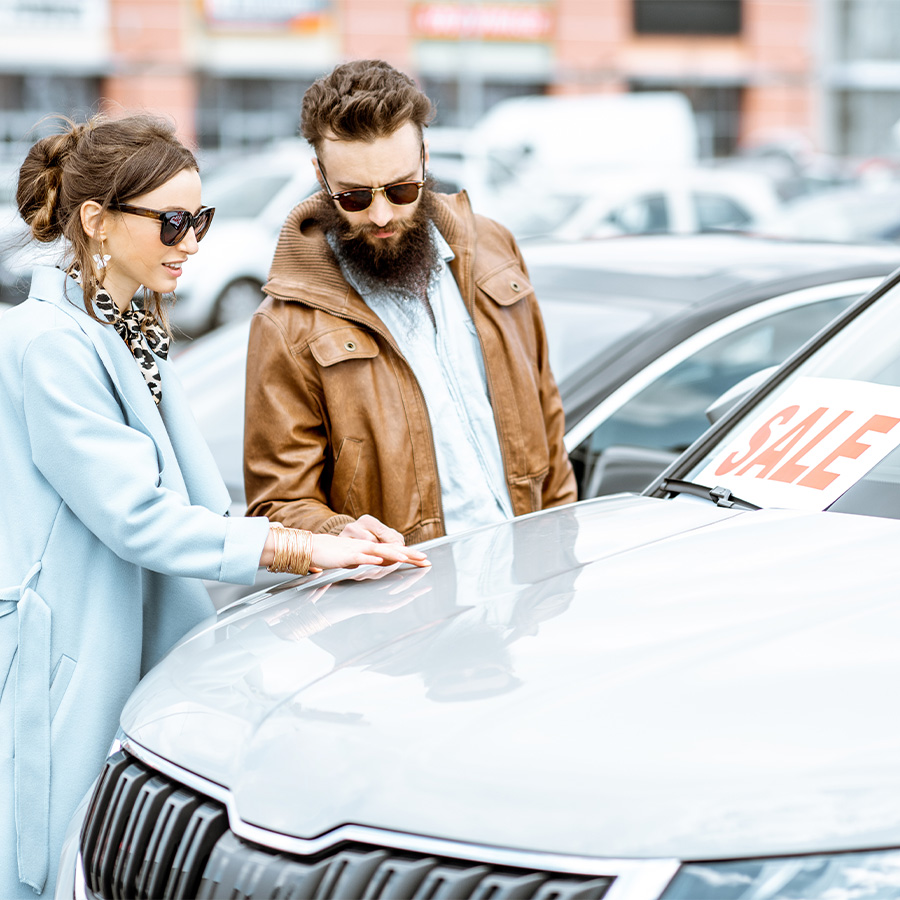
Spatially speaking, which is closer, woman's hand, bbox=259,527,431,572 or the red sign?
woman's hand, bbox=259,527,431,572

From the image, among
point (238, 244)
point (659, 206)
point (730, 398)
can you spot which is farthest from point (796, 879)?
point (659, 206)

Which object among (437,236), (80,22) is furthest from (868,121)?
(437,236)

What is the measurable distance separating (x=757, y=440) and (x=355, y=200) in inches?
37.7

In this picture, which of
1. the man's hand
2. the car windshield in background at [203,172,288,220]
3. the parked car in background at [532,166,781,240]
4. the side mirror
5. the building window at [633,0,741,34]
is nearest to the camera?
the man's hand

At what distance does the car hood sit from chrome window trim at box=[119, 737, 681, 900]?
1 centimetres

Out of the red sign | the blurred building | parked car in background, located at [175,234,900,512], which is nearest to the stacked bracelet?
parked car in background, located at [175,234,900,512]

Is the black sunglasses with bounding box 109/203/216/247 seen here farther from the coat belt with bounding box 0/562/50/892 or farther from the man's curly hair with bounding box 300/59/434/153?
the coat belt with bounding box 0/562/50/892

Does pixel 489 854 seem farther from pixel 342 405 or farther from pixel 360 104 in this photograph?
pixel 360 104

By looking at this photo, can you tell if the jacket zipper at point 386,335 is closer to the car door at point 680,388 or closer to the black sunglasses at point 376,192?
the black sunglasses at point 376,192

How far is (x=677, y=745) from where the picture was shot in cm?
156

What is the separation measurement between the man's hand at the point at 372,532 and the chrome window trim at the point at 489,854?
0.78m

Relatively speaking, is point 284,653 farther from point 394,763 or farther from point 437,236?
point 437,236

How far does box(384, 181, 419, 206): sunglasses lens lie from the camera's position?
2.80m

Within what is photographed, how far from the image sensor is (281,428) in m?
2.82
